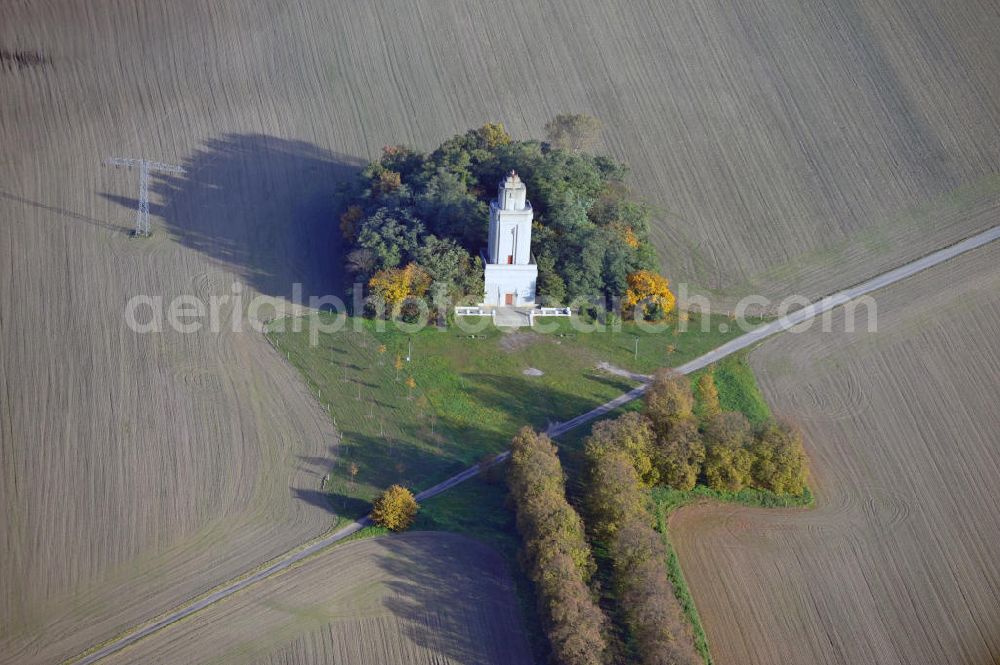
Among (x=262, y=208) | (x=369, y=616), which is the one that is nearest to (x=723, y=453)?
(x=369, y=616)

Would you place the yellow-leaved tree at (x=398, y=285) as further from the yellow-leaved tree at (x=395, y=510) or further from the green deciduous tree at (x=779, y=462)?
the green deciduous tree at (x=779, y=462)

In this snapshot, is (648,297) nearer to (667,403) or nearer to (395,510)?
(667,403)

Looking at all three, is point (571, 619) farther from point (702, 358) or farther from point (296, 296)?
point (296, 296)

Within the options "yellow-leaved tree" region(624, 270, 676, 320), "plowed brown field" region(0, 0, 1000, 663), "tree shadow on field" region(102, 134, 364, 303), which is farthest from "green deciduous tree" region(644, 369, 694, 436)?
"tree shadow on field" region(102, 134, 364, 303)

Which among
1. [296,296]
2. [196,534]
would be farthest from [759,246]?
[196,534]

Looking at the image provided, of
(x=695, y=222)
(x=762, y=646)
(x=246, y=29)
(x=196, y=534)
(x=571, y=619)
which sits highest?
(x=246, y=29)
